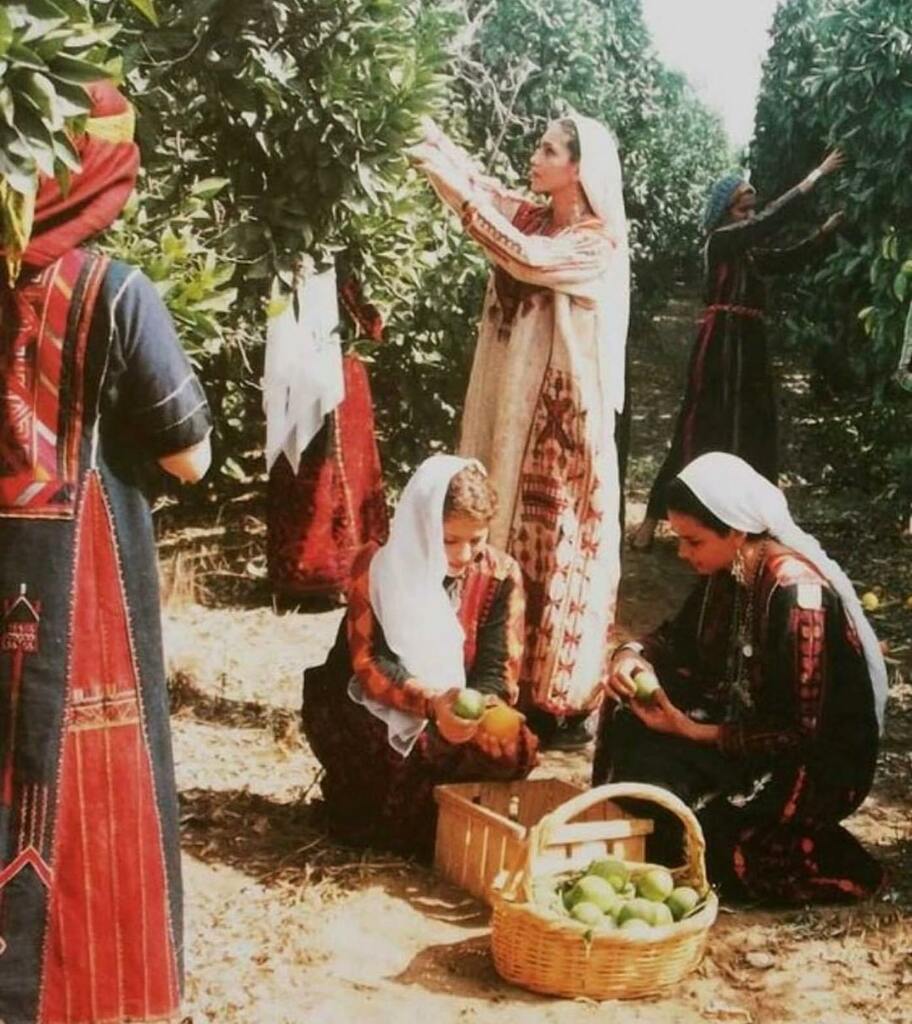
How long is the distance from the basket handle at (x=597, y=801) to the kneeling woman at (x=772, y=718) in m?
0.32

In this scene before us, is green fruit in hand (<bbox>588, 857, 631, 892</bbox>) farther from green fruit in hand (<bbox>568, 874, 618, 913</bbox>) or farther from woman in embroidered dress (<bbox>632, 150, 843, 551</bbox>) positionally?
woman in embroidered dress (<bbox>632, 150, 843, 551</bbox>)

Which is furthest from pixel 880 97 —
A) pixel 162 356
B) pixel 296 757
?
pixel 162 356

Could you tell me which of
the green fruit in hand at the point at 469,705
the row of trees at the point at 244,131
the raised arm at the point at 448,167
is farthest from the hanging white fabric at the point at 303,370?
the green fruit in hand at the point at 469,705

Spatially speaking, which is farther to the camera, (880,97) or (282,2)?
(880,97)

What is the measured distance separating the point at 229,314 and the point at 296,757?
1.60 m

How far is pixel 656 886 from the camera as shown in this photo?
4.13m

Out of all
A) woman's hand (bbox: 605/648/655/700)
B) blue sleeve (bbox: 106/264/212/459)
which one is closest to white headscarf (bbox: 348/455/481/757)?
woman's hand (bbox: 605/648/655/700)

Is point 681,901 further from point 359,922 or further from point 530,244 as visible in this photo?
point 530,244

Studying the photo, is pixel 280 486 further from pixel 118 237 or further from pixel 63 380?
pixel 63 380

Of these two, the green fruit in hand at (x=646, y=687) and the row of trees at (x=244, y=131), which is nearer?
the row of trees at (x=244, y=131)

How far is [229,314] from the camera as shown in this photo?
226 inches

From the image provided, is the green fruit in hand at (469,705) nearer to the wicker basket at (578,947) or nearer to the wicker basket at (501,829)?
the wicker basket at (501,829)

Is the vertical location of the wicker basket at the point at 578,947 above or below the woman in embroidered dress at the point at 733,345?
below

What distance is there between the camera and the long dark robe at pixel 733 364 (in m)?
9.02
